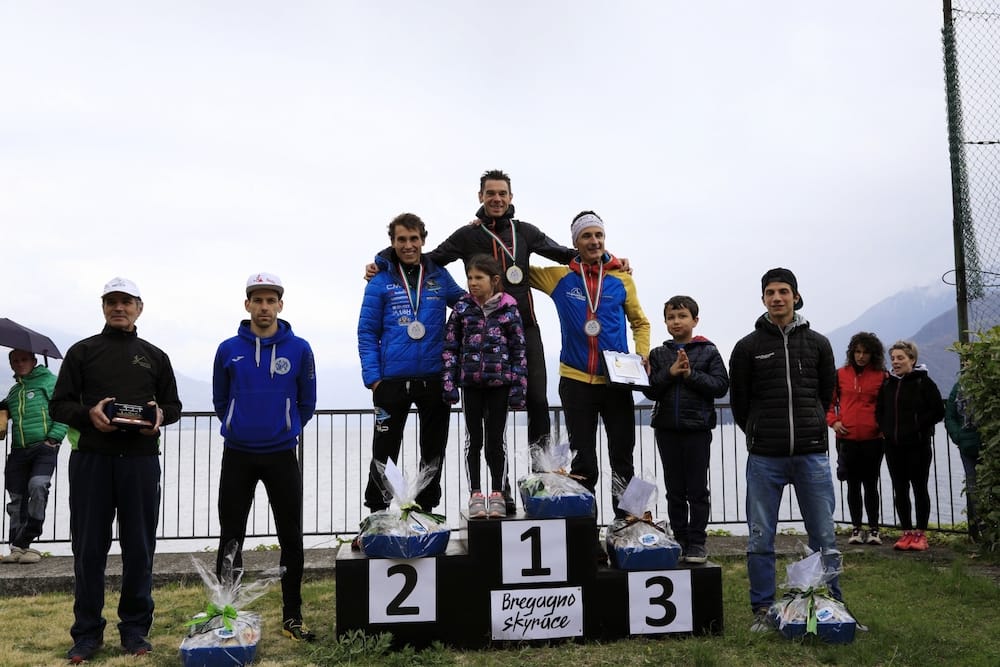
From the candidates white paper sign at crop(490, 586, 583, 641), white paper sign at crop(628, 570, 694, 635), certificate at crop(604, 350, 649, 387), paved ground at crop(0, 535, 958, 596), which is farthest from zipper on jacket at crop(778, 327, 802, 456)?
paved ground at crop(0, 535, 958, 596)

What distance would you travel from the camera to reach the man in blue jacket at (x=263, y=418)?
384cm

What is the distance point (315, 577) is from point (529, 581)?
2.37 m

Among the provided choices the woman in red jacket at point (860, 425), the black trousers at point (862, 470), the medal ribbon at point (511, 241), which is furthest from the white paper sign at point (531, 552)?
the black trousers at point (862, 470)

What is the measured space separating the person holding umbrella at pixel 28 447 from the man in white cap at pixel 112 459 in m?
2.42

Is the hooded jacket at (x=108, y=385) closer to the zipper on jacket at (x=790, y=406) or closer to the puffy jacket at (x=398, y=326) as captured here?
the puffy jacket at (x=398, y=326)

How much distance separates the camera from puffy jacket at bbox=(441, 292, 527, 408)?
157 inches

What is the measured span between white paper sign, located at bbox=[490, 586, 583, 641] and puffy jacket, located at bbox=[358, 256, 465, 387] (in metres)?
1.23

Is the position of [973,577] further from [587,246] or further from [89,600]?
[89,600]

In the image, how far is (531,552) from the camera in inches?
152

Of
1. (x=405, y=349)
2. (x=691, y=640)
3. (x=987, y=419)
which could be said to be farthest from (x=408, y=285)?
(x=987, y=419)

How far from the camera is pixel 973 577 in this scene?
5055 mm

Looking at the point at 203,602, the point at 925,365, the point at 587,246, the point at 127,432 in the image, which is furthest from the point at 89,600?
the point at 925,365

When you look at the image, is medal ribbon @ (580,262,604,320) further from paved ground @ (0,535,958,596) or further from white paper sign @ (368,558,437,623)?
paved ground @ (0,535,958,596)

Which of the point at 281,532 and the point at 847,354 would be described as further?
the point at 847,354
